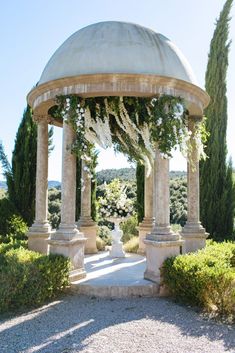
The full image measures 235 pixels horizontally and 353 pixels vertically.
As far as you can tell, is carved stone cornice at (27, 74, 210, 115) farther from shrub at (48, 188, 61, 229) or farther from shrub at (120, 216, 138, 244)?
shrub at (48, 188, 61, 229)

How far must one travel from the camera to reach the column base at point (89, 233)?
12.2 m

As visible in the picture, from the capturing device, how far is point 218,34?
14336mm

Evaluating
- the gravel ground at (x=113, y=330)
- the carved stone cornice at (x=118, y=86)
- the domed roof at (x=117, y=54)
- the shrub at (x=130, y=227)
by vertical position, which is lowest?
the gravel ground at (x=113, y=330)

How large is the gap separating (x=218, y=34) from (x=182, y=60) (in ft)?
22.6

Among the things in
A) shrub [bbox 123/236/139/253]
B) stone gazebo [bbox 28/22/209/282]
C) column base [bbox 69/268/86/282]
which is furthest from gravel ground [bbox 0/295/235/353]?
shrub [bbox 123/236/139/253]

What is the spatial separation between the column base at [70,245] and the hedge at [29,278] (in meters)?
0.33

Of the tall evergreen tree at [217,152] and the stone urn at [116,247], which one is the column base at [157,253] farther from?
the tall evergreen tree at [217,152]

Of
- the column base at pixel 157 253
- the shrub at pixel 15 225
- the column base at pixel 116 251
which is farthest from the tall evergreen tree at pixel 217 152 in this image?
the shrub at pixel 15 225

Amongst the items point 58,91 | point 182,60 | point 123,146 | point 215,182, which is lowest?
point 215,182

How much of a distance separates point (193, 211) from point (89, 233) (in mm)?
4075

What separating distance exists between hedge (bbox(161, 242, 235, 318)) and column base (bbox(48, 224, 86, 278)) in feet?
6.06

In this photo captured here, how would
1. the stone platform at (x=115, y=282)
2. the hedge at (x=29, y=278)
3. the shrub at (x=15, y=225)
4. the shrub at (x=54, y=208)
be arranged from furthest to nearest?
the shrub at (x=54, y=208)
the shrub at (x=15, y=225)
the stone platform at (x=115, y=282)
the hedge at (x=29, y=278)

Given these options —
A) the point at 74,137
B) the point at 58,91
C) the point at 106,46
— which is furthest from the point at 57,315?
the point at 106,46

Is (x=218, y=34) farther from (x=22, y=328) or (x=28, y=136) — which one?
(x=22, y=328)
